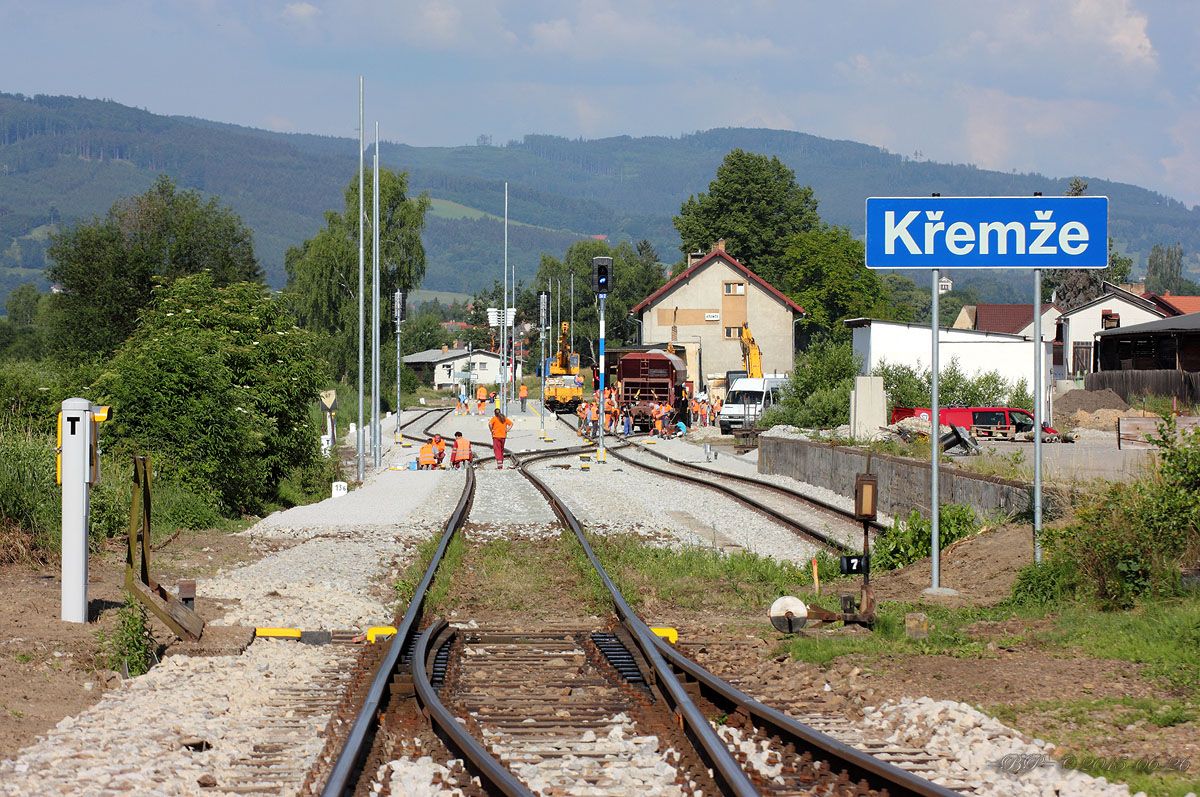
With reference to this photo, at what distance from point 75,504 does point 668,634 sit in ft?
17.0

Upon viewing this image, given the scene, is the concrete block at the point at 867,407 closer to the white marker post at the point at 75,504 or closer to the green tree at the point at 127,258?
the white marker post at the point at 75,504

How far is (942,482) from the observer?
21375mm

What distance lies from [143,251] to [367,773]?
74.4 meters

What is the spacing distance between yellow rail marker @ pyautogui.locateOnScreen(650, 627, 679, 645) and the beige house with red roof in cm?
8615

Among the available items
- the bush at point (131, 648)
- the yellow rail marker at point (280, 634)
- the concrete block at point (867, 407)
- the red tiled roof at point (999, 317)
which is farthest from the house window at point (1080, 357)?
the bush at point (131, 648)

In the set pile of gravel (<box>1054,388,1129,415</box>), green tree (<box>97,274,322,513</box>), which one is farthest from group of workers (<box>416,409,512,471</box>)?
pile of gravel (<box>1054,388,1129,415</box>)

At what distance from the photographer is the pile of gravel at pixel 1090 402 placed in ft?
175

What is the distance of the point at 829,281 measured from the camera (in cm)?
10969

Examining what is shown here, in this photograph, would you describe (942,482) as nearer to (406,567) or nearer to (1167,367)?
(406,567)

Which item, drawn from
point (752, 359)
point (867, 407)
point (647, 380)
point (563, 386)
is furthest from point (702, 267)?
point (867, 407)

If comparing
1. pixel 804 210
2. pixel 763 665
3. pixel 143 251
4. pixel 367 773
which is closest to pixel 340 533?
pixel 763 665

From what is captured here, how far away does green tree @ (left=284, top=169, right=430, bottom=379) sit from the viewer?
9112cm

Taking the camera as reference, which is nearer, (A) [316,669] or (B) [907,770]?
(B) [907,770]

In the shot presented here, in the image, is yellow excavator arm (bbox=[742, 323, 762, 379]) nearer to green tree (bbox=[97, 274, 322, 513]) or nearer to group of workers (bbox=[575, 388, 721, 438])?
group of workers (bbox=[575, 388, 721, 438])
